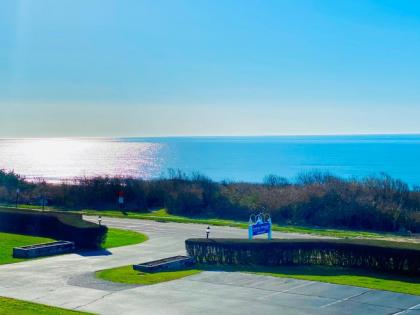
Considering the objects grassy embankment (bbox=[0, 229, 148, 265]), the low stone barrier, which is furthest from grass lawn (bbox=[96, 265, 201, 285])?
grassy embankment (bbox=[0, 229, 148, 265])

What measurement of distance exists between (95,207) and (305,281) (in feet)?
89.8

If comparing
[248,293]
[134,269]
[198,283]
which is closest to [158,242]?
[134,269]

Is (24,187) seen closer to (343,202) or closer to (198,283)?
(343,202)

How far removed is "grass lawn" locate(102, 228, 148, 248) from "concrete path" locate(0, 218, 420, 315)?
4458mm

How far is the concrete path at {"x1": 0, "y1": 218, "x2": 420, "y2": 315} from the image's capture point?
52.0ft

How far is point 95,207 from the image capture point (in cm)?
4406

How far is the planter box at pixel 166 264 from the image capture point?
67.7ft

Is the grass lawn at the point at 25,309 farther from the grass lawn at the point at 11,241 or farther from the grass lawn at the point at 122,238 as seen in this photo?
the grass lawn at the point at 122,238

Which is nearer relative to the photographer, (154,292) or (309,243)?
(154,292)

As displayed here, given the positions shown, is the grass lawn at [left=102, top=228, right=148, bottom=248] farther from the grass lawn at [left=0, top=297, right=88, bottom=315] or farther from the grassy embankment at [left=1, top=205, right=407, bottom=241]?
the grass lawn at [left=0, top=297, right=88, bottom=315]

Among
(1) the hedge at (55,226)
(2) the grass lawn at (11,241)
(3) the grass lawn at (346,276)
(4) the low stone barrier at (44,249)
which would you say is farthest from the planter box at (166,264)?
(2) the grass lawn at (11,241)

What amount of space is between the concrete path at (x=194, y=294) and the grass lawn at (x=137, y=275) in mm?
456

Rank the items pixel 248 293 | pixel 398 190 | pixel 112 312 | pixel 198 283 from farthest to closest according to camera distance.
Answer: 1. pixel 398 190
2. pixel 198 283
3. pixel 248 293
4. pixel 112 312

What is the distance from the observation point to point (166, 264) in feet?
69.2
